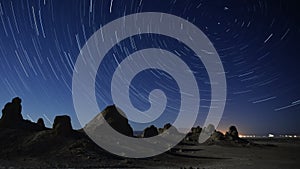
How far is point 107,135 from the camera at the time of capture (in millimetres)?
63562

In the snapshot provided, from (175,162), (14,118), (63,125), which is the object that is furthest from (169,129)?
(175,162)

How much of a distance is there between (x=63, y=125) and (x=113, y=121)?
16228mm

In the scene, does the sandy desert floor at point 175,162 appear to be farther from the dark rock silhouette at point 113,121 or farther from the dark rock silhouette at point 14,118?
the dark rock silhouette at point 14,118

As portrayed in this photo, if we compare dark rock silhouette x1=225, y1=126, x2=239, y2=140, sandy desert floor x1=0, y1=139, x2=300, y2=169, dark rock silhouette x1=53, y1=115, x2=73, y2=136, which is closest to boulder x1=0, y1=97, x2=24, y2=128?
dark rock silhouette x1=53, y1=115, x2=73, y2=136

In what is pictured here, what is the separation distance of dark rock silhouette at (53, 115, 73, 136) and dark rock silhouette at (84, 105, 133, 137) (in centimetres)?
1038

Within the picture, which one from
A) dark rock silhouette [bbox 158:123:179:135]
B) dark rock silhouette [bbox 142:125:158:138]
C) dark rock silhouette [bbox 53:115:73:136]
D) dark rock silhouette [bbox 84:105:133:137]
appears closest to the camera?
dark rock silhouette [bbox 53:115:73:136]

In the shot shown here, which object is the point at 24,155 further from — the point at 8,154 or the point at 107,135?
the point at 107,135

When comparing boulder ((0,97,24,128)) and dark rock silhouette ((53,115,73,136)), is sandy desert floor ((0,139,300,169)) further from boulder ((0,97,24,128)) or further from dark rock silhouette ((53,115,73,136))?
boulder ((0,97,24,128))

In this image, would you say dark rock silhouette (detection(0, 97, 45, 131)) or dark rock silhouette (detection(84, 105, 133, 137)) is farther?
dark rock silhouette (detection(84, 105, 133, 137))

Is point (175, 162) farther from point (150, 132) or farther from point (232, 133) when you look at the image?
point (232, 133)

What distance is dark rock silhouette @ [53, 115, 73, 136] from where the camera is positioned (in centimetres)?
5491

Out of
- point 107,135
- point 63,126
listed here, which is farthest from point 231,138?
point 63,126

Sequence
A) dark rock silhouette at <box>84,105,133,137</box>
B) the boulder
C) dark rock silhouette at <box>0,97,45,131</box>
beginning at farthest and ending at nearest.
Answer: dark rock silhouette at <box>84,105,133,137</box> → dark rock silhouette at <box>0,97,45,131</box> → the boulder

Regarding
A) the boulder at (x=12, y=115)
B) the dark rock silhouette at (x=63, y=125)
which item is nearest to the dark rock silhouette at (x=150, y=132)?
the dark rock silhouette at (x=63, y=125)
